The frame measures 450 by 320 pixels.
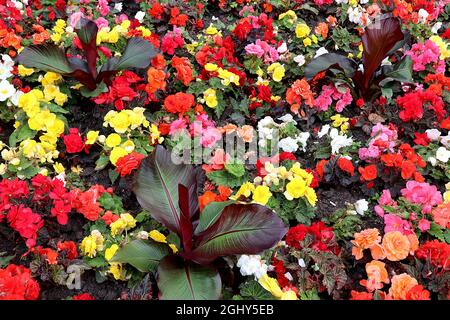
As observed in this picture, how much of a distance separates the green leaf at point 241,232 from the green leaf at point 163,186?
0.67 feet

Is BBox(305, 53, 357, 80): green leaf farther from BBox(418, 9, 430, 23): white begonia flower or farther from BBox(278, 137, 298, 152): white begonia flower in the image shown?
BBox(418, 9, 430, 23): white begonia flower

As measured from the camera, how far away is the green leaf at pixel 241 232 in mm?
2352

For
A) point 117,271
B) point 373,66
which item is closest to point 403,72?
point 373,66

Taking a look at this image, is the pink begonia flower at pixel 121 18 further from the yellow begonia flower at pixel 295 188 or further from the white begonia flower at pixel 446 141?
the white begonia flower at pixel 446 141

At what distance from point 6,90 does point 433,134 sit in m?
2.92

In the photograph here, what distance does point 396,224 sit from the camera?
2.80 meters

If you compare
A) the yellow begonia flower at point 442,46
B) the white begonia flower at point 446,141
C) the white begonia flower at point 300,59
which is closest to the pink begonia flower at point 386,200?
the white begonia flower at point 446,141

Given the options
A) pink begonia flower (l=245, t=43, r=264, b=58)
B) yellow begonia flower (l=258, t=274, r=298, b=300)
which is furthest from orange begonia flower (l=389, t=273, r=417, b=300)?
pink begonia flower (l=245, t=43, r=264, b=58)

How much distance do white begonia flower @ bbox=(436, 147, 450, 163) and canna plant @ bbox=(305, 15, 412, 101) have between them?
59cm

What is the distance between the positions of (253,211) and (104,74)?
168cm

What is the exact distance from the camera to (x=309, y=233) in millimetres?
2770

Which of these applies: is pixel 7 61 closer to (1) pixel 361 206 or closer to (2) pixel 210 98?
(2) pixel 210 98

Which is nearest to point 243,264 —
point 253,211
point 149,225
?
point 253,211
